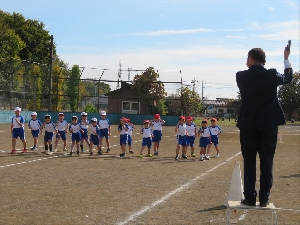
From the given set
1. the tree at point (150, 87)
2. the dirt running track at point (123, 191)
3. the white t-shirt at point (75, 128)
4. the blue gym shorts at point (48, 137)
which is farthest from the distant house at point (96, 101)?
the dirt running track at point (123, 191)

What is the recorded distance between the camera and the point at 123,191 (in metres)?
11.0

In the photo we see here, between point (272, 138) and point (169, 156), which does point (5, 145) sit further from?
point (272, 138)

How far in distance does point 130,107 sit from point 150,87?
3.41 meters

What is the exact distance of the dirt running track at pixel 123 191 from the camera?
8438 millimetres

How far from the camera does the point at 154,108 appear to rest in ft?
177

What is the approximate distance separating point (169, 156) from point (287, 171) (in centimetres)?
587

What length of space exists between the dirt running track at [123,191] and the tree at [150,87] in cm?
3563

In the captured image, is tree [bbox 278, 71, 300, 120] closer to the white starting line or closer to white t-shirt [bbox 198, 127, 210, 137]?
white t-shirt [bbox 198, 127, 210, 137]

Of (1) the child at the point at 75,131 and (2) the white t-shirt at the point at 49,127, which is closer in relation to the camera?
(1) the child at the point at 75,131

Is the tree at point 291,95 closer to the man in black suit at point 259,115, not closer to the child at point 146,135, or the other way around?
the child at point 146,135

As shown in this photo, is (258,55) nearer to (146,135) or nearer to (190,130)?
(190,130)

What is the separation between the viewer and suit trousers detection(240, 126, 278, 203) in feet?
19.0

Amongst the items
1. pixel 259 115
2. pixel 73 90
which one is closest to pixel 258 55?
pixel 259 115

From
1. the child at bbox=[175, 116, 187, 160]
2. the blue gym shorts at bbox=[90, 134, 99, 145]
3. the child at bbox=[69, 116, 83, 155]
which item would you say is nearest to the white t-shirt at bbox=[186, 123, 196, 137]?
the child at bbox=[175, 116, 187, 160]
